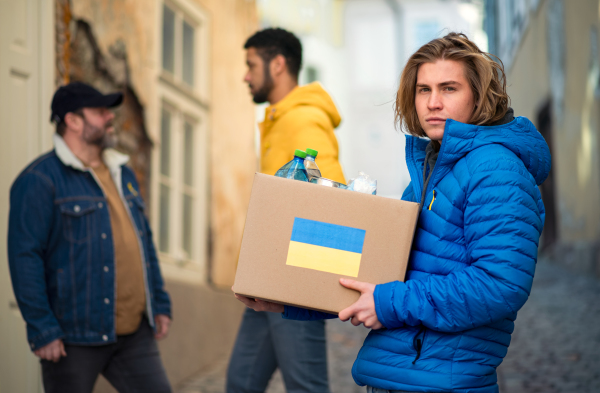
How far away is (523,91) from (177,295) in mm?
11807

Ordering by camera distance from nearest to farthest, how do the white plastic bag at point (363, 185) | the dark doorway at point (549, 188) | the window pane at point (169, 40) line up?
the white plastic bag at point (363, 185), the window pane at point (169, 40), the dark doorway at point (549, 188)

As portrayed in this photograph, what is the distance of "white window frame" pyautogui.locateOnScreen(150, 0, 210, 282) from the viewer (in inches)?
230

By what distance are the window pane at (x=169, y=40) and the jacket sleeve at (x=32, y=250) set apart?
346 centimetres

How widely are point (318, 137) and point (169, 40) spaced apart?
387 cm

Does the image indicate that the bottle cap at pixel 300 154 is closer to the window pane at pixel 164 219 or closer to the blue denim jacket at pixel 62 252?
the blue denim jacket at pixel 62 252

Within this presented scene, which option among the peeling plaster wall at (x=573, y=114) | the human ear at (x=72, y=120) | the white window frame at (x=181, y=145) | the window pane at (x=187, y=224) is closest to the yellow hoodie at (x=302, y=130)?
the human ear at (x=72, y=120)

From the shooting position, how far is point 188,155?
6758 millimetres

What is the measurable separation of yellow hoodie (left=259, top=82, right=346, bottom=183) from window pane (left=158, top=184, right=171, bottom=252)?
3012 millimetres

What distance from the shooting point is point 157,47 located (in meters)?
5.80

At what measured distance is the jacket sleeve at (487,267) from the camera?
1.68 meters

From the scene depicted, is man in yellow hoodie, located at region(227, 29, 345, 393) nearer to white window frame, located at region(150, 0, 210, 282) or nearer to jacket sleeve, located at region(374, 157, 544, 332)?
jacket sleeve, located at region(374, 157, 544, 332)

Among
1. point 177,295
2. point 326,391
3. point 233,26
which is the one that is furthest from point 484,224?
point 233,26

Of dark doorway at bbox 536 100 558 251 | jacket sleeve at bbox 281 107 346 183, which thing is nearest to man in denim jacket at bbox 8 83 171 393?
jacket sleeve at bbox 281 107 346 183

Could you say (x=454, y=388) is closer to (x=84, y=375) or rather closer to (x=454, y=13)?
(x=84, y=375)
